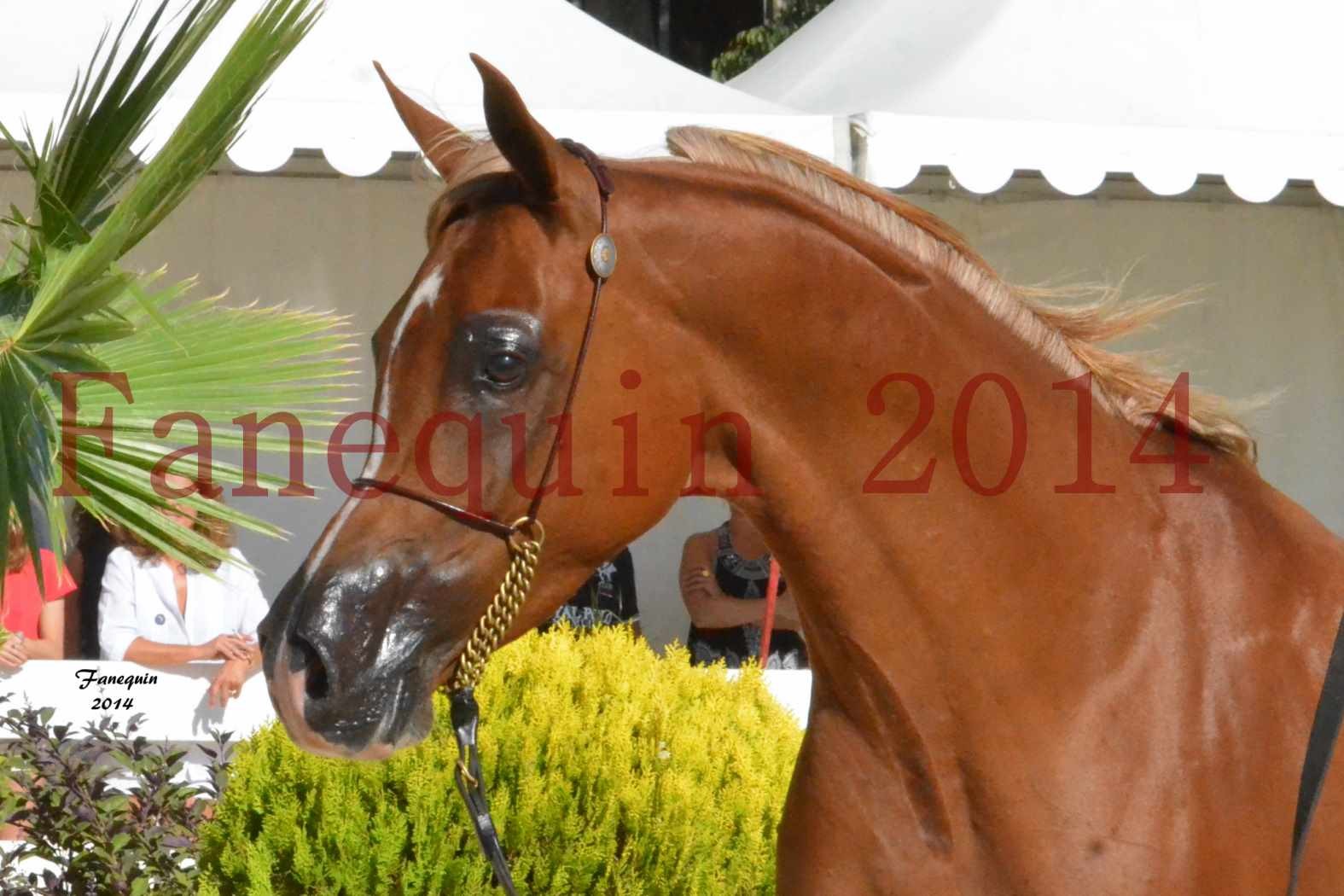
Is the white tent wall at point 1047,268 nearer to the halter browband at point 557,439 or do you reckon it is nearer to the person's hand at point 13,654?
the person's hand at point 13,654

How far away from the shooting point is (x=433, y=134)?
2381 millimetres

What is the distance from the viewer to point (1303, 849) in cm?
210

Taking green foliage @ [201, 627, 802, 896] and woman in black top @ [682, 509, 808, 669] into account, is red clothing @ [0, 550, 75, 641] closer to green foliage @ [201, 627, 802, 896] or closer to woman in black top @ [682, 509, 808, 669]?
green foliage @ [201, 627, 802, 896]

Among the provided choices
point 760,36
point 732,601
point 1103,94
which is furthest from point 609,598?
point 760,36

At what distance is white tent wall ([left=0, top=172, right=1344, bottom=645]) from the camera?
20.9 ft

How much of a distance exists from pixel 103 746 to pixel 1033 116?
405 centimetres

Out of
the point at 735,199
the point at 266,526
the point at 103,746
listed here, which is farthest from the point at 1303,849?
the point at 103,746

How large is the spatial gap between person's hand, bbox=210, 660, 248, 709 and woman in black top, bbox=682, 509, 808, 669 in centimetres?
178

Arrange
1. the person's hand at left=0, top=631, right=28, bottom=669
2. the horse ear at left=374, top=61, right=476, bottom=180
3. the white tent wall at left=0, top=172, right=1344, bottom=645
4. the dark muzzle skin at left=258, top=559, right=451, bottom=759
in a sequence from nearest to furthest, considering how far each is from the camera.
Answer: the dark muzzle skin at left=258, top=559, right=451, bottom=759 < the horse ear at left=374, top=61, right=476, bottom=180 < the person's hand at left=0, top=631, right=28, bottom=669 < the white tent wall at left=0, top=172, right=1344, bottom=645

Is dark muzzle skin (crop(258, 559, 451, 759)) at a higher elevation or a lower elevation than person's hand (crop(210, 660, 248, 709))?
higher

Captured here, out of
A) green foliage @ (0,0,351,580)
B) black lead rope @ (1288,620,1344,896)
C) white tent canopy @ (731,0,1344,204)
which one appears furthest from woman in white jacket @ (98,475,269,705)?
black lead rope @ (1288,620,1344,896)

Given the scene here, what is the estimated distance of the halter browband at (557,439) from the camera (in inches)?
77.4

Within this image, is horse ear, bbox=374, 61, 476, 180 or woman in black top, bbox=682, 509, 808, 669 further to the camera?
woman in black top, bbox=682, 509, 808, 669

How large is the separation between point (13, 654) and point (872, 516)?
3.22 m
